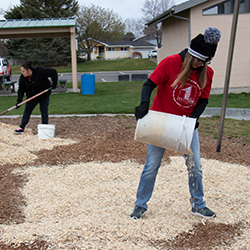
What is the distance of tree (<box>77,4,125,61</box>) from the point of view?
136 feet

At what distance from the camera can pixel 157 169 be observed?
2834mm

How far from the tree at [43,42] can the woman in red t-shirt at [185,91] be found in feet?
115

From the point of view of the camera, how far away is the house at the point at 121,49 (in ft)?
193

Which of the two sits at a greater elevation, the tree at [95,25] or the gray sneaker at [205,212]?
the tree at [95,25]

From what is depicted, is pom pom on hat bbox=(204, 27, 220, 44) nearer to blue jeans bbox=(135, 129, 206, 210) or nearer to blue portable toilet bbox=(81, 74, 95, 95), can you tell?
blue jeans bbox=(135, 129, 206, 210)

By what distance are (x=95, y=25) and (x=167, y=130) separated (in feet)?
137

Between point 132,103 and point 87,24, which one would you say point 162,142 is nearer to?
point 132,103

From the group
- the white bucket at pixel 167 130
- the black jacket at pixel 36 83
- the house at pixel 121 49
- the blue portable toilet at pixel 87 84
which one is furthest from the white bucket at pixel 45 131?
the house at pixel 121 49

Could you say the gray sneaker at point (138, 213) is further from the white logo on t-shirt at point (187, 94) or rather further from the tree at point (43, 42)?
the tree at point (43, 42)

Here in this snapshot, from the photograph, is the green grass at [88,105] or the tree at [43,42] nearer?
the green grass at [88,105]

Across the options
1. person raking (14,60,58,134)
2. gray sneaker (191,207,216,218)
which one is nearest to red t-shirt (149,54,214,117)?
gray sneaker (191,207,216,218)

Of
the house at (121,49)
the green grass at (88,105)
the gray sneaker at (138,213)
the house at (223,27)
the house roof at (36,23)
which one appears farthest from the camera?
the house at (121,49)

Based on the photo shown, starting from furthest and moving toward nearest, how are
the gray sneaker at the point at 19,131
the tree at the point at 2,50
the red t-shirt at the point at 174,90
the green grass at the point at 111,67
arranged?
1. the tree at the point at 2,50
2. the green grass at the point at 111,67
3. the gray sneaker at the point at 19,131
4. the red t-shirt at the point at 174,90

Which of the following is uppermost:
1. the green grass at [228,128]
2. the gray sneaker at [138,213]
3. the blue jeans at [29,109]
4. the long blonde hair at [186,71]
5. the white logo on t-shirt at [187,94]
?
the long blonde hair at [186,71]
